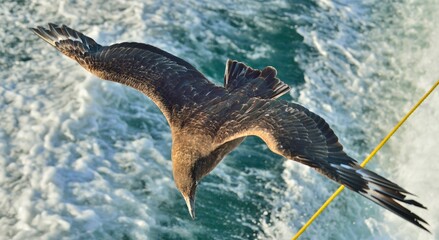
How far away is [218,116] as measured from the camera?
6336mm

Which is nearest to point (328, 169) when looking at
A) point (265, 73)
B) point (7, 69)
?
point (265, 73)

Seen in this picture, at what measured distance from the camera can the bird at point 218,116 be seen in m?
5.49

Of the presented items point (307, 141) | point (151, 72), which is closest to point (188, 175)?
point (307, 141)

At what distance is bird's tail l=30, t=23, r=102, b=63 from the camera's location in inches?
277

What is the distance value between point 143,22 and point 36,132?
2.52m

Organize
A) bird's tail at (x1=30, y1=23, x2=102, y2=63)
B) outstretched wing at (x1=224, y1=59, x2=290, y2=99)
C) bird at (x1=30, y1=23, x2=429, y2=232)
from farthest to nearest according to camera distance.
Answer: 1. bird's tail at (x1=30, y1=23, x2=102, y2=63)
2. outstretched wing at (x1=224, y1=59, x2=290, y2=99)
3. bird at (x1=30, y1=23, x2=429, y2=232)

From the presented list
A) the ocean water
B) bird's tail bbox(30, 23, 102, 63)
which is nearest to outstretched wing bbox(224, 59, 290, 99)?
the ocean water

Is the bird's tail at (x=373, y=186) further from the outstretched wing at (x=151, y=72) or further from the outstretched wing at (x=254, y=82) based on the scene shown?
the outstretched wing at (x=151, y=72)

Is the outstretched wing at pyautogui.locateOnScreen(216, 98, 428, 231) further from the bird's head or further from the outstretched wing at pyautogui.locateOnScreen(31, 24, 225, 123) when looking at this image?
the outstretched wing at pyautogui.locateOnScreen(31, 24, 225, 123)

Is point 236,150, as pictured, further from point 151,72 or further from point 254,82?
point 151,72

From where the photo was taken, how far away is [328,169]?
17.5 ft

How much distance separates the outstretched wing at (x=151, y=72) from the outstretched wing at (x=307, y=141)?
0.53m

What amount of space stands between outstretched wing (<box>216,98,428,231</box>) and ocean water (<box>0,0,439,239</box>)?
1.25 m

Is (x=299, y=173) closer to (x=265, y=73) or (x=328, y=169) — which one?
(x=265, y=73)
